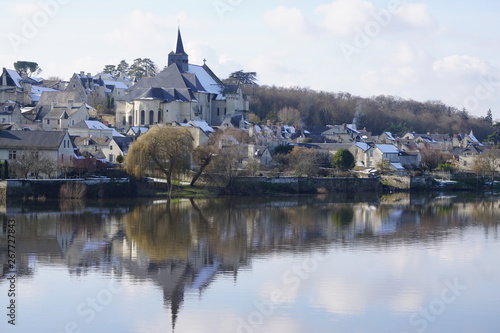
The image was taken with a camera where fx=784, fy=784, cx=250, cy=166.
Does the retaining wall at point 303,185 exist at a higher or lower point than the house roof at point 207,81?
lower

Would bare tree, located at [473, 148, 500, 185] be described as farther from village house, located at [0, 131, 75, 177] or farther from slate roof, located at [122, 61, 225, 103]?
village house, located at [0, 131, 75, 177]

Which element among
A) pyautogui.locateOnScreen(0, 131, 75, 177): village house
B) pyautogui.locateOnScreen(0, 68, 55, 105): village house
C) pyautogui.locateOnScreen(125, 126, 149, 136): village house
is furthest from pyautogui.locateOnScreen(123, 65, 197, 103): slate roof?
pyautogui.locateOnScreen(0, 131, 75, 177): village house

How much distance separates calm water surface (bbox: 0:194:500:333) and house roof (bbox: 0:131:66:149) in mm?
7500

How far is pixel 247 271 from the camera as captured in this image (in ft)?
74.8

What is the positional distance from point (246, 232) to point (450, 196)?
26189 mm

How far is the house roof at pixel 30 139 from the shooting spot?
146 feet

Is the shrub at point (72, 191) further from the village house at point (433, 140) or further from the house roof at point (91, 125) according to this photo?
the village house at point (433, 140)

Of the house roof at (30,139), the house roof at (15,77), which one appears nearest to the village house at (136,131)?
the house roof at (30,139)

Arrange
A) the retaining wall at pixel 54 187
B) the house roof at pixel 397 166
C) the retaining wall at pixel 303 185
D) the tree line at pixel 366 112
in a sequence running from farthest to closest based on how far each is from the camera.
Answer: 1. the tree line at pixel 366 112
2. the house roof at pixel 397 166
3. the retaining wall at pixel 303 185
4. the retaining wall at pixel 54 187

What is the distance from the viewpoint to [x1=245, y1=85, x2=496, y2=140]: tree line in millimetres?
101938

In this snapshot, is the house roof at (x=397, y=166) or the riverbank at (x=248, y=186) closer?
the riverbank at (x=248, y=186)

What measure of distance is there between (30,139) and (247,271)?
2581cm

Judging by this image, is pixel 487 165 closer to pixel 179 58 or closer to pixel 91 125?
pixel 91 125

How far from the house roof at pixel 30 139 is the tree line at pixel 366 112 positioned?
48.9 m
